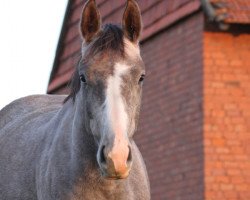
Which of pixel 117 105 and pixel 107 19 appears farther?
pixel 107 19

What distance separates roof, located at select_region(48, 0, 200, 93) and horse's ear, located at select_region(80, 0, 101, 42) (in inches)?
284

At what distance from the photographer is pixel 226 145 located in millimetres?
13477

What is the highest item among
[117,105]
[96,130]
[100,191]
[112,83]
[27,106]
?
[27,106]

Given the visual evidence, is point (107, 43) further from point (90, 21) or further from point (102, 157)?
point (102, 157)

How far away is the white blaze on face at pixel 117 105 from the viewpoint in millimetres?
5883

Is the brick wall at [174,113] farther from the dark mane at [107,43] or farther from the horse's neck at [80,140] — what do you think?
the dark mane at [107,43]

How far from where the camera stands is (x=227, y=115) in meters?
13.6

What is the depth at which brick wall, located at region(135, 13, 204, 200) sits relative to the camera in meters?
13.8

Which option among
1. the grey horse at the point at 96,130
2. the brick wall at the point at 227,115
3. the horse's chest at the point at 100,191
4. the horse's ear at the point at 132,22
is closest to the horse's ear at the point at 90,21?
the grey horse at the point at 96,130

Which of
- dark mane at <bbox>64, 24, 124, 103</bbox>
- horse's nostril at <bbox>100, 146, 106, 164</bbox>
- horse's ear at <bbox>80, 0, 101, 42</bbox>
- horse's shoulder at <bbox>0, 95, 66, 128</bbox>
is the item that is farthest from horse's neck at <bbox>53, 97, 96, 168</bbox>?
horse's shoulder at <bbox>0, 95, 66, 128</bbox>

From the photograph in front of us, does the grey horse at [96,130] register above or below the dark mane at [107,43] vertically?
below

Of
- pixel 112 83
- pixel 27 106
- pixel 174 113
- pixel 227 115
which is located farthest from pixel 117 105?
pixel 174 113

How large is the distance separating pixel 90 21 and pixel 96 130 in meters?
0.82

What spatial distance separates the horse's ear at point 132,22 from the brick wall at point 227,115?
23.1 ft
